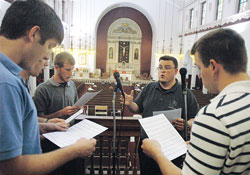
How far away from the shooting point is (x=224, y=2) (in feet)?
34.3

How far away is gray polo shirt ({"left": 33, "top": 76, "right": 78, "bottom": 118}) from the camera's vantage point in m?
2.52

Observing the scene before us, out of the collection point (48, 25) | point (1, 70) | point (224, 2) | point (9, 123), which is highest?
point (224, 2)

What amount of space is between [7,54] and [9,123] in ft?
Result: 1.14

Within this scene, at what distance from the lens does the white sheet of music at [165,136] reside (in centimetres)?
151

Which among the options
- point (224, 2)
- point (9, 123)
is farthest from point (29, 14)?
point (224, 2)

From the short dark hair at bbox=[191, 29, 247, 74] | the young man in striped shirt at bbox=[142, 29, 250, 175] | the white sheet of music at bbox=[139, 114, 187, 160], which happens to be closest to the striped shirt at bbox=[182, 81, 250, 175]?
the young man in striped shirt at bbox=[142, 29, 250, 175]

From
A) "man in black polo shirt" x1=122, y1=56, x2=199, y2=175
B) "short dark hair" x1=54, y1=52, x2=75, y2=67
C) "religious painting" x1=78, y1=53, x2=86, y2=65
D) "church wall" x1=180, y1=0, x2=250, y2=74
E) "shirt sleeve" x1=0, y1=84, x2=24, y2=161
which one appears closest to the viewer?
"shirt sleeve" x1=0, y1=84, x2=24, y2=161

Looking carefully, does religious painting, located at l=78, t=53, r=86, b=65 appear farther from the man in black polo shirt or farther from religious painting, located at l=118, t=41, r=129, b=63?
the man in black polo shirt

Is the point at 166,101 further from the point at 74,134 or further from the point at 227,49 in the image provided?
the point at 227,49

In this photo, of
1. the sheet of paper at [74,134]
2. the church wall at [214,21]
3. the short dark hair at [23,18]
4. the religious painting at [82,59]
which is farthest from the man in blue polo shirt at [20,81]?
the religious painting at [82,59]

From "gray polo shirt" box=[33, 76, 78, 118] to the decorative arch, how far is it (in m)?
16.0

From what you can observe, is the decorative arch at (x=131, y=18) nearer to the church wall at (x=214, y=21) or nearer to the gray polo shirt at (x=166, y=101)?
the church wall at (x=214, y=21)

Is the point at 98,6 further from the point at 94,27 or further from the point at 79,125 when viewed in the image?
the point at 79,125

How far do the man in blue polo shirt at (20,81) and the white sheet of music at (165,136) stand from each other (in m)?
0.82
